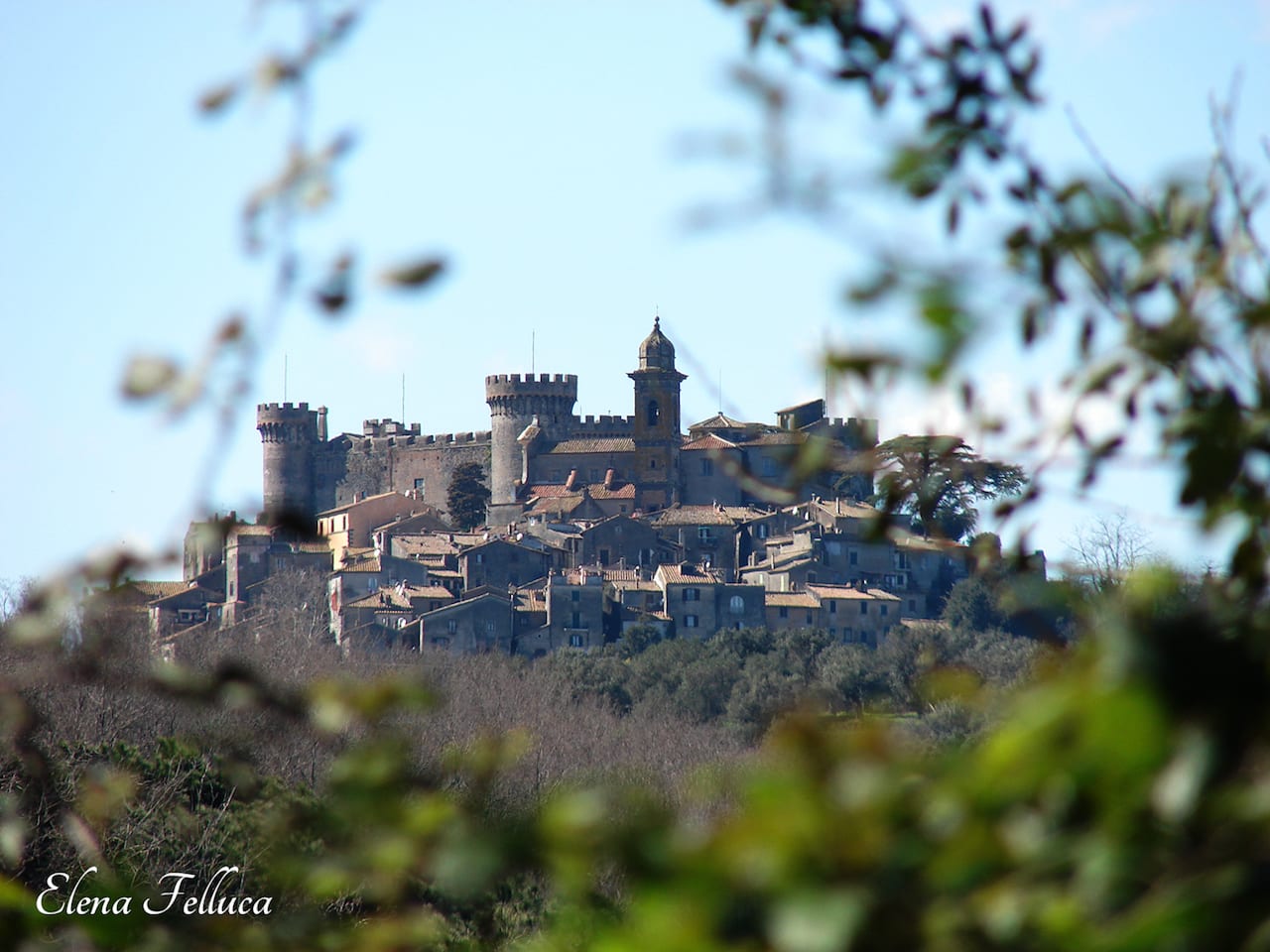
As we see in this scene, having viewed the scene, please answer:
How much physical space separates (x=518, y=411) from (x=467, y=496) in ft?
13.1

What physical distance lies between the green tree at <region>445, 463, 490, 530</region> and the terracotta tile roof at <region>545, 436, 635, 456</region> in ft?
11.0

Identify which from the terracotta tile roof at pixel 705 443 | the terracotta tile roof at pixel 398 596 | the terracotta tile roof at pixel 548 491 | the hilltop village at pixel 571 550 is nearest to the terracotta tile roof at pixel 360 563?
the hilltop village at pixel 571 550

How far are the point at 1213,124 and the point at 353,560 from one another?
56.1 meters

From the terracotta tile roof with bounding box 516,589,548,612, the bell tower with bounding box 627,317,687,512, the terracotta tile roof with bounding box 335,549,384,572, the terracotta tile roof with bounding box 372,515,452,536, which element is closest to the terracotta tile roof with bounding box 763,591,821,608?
the terracotta tile roof with bounding box 516,589,548,612

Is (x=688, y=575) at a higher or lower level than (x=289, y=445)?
lower

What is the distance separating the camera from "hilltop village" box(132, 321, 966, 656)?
51.5 metres

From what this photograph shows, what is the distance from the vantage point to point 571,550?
5653cm

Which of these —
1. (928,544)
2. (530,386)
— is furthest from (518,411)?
(928,544)

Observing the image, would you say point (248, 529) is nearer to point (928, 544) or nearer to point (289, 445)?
point (928, 544)

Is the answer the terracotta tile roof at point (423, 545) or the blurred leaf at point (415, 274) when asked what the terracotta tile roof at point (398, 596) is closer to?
the terracotta tile roof at point (423, 545)

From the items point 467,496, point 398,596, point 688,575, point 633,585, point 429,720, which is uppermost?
point 467,496

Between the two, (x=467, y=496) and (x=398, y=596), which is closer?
(x=398, y=596)

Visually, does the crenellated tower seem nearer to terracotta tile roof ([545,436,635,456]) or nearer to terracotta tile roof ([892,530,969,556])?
terracotta tile roof ([545,436,635,456])

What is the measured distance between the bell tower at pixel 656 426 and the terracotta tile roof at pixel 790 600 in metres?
8.95
